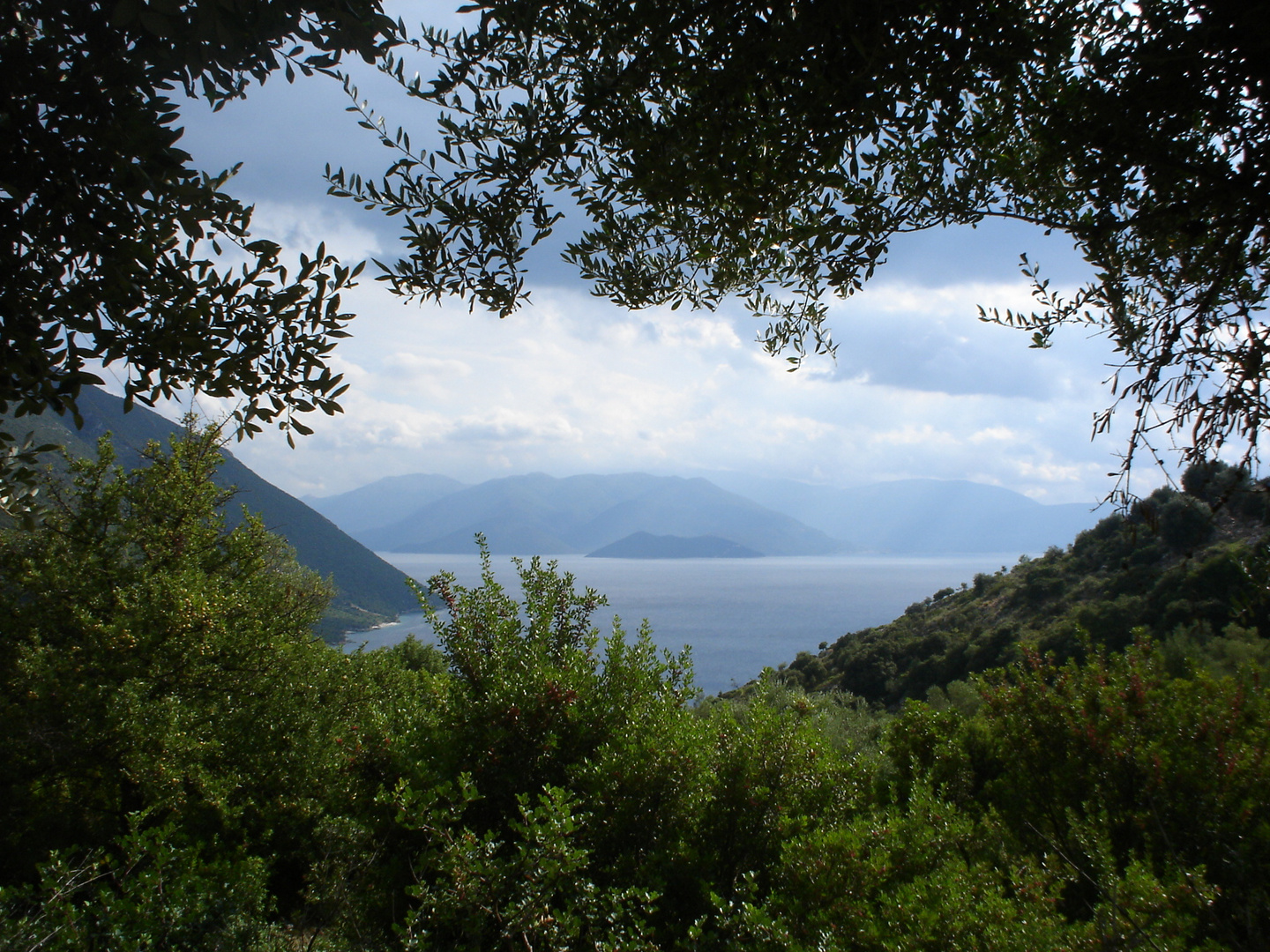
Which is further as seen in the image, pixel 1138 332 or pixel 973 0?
pixel 1138 332

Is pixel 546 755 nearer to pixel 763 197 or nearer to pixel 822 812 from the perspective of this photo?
pixel 822 812

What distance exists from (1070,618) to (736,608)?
217 ft

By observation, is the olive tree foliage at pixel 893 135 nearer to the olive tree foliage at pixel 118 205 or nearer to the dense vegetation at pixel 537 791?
the olive tree foliage at pixel 118 205

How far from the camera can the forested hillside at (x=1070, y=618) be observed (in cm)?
247

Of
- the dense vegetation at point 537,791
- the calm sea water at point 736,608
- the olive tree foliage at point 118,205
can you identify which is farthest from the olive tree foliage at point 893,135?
the calm sea water at point 736,608

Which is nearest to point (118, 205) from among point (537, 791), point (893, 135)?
point (893, 135)

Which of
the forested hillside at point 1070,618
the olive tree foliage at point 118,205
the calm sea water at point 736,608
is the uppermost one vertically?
the olive tree foliage at point 118,205

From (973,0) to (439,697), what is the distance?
19.6 ft

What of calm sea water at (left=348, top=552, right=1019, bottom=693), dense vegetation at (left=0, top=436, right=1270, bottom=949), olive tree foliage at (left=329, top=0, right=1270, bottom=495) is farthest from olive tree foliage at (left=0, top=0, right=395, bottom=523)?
calm sea water at (left=348, top=552, right=1019, bottom=693)

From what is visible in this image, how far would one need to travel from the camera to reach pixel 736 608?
291 ft

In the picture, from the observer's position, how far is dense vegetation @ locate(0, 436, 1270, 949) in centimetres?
340

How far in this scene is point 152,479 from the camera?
341 inches

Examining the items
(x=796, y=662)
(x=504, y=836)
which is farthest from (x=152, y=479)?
(x=796, y=662)

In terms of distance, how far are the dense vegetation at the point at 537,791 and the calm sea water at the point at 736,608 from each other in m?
3.99
